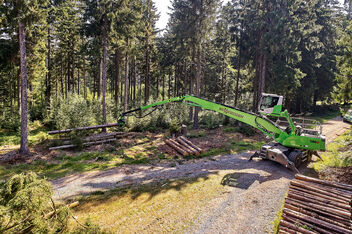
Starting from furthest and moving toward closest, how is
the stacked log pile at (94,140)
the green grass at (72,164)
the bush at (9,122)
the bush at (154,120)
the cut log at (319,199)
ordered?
the bush at (154,120) → the bush at (9,122) → the stacked log pile at (94,140) → the green grass at (72,164) → the cut log at (319,199)

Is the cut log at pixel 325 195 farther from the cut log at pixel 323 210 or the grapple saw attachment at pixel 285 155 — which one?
the grapple saw attachment at pixel 285 155

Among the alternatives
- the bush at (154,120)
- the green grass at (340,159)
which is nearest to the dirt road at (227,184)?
the green grass at (340,159)

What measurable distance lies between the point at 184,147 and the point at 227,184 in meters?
6.34

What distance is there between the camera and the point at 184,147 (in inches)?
631

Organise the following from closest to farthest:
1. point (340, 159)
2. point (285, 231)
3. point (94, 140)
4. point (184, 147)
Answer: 1. point (285, 231)
2. point (340, 159)
3. point (184, 147)
4. point (94, 140)

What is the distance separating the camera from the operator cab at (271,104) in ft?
39.8

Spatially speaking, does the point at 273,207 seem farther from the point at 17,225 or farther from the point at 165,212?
the point at 17,225

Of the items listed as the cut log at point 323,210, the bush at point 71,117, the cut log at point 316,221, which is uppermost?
the bush at point 71,117

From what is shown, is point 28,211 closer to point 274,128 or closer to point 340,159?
point 274,128

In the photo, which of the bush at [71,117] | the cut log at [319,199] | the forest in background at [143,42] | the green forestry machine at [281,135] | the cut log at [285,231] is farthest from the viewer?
the bush at [71,117]

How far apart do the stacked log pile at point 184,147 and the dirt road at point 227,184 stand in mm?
1055

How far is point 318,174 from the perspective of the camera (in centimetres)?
1145

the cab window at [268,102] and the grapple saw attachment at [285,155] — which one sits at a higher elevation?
the cab window at [268,102]

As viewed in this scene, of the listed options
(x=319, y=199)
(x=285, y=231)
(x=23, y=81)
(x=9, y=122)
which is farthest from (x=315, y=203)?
(x=9, y=122)
